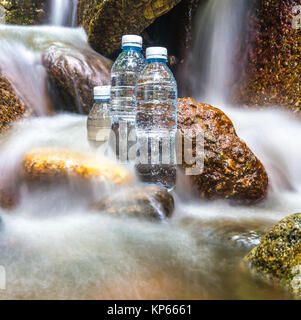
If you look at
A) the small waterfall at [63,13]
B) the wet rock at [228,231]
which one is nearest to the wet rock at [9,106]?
the wet rock at [228,231]

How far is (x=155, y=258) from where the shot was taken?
5.98 feet

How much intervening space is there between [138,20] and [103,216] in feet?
11.2

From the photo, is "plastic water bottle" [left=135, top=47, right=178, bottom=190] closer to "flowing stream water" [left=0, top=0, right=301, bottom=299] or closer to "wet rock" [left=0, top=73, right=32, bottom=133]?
"flowing stream water" [left=0, top=0, right=301, bottom=299]

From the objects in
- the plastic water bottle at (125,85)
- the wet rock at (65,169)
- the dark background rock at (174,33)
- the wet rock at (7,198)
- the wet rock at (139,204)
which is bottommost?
the wet rock at (7,198)

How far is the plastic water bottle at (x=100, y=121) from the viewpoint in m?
2.93

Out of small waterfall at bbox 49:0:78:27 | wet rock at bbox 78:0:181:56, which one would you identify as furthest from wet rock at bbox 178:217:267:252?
small waterfall at bbox 49:0:78:27

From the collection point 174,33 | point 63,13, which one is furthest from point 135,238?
point 63,13

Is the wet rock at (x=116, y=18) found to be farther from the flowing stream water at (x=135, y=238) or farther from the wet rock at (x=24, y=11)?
the wet rock at (x=24, y=11)

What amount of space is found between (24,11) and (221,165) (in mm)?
7169

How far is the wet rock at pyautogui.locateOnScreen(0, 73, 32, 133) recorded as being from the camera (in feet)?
11.6

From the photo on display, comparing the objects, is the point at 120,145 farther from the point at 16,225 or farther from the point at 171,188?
the point at 16,225

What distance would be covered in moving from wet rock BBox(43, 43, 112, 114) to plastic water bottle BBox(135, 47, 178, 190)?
1.49m

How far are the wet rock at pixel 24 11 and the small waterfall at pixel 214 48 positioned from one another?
4186 mm
